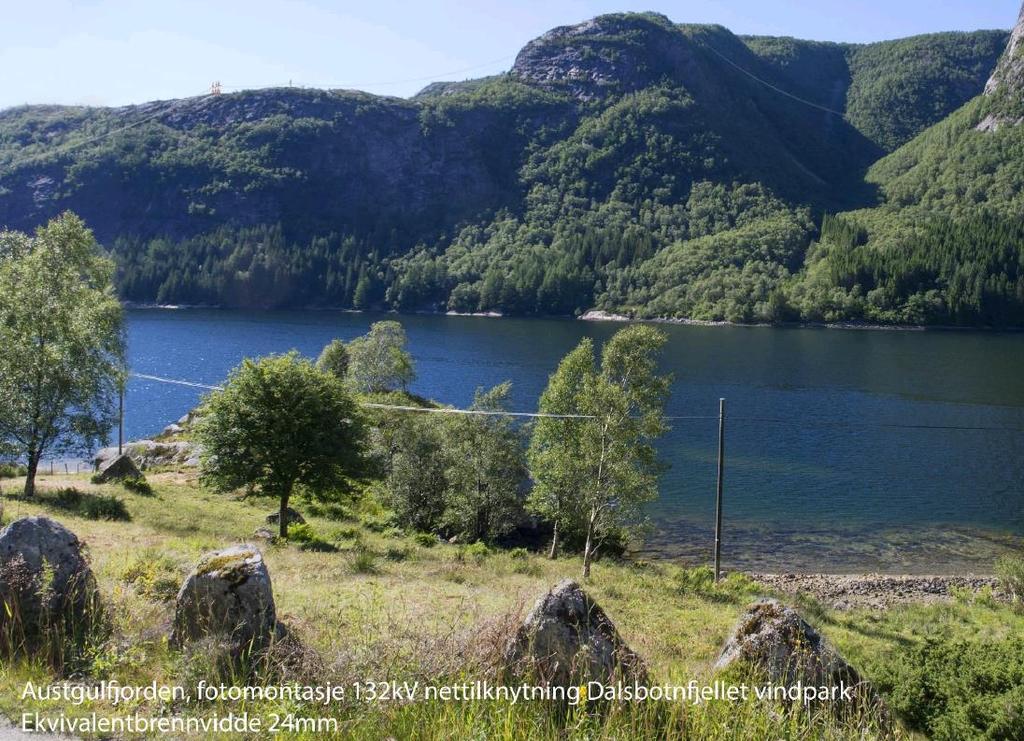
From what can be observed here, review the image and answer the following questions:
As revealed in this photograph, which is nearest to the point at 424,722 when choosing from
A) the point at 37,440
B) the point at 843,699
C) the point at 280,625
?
the point at 280,625

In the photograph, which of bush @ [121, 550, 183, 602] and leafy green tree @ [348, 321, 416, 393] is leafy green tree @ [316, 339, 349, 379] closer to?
leafy green tree @ [348, 321, 416, 393]

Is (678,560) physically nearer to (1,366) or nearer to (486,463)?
(486,463)

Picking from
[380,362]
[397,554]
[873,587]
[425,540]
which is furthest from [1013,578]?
[380,362]

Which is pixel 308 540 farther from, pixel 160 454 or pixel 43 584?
pixel 160 454

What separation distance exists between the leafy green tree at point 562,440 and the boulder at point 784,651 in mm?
20484

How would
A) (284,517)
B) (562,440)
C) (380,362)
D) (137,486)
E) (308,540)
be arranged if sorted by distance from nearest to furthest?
(308,540), (284,517), (562,440), (137,486), (380,362)

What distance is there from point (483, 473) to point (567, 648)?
30836 millimetres

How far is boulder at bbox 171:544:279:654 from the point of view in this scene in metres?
8.23

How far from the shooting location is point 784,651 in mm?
8672

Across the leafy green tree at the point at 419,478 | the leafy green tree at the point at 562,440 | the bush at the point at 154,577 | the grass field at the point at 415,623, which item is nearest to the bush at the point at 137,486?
the grass field at the point at 415,623

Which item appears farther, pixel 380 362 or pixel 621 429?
pixel 380 362

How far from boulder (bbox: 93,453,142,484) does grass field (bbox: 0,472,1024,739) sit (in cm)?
67

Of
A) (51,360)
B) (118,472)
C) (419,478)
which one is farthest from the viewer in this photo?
(419,478)

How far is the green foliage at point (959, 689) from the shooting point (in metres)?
9.73
